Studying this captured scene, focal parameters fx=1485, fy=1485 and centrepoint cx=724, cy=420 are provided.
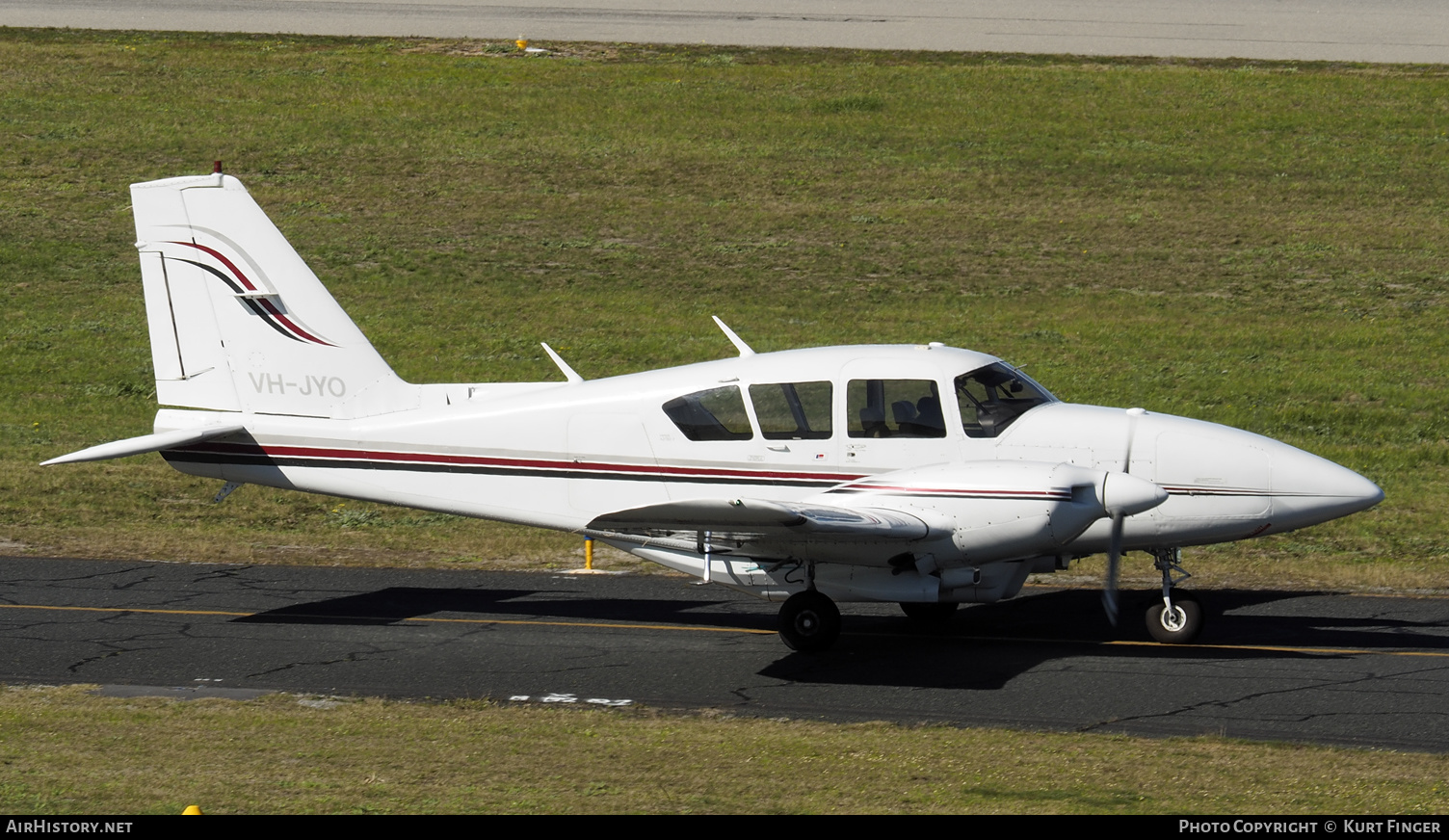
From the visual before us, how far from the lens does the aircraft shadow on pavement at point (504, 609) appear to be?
46.7ft

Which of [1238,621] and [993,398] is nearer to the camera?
[993,398]

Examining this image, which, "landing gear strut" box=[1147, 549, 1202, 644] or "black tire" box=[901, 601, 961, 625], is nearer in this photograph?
"landing gear strut" box=[1147, 549, 1202, 644]

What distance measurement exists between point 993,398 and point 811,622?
8.18ft

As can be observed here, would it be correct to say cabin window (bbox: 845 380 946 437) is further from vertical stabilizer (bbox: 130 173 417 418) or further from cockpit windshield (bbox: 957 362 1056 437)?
vertical stabilizer (bbox: 130 173 417 418)

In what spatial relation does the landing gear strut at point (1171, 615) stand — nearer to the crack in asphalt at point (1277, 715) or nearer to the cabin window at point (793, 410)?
the crack in asphalt at point (1277, 715)

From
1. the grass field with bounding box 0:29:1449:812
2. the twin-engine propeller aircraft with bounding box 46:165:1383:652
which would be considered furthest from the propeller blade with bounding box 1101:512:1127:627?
the grass field with bounding box 0:29:1449:812

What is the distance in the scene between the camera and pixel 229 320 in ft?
47.6

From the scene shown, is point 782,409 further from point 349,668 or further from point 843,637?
point 349,668

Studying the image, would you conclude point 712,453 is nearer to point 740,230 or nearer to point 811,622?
point 811,622

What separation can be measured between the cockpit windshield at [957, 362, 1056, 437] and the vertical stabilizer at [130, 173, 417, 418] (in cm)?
532

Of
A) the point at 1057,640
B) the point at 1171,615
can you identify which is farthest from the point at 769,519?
the point at 1171,615

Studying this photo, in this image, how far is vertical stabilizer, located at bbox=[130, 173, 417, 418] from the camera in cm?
1439

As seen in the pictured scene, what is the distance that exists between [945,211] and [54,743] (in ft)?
83.4
